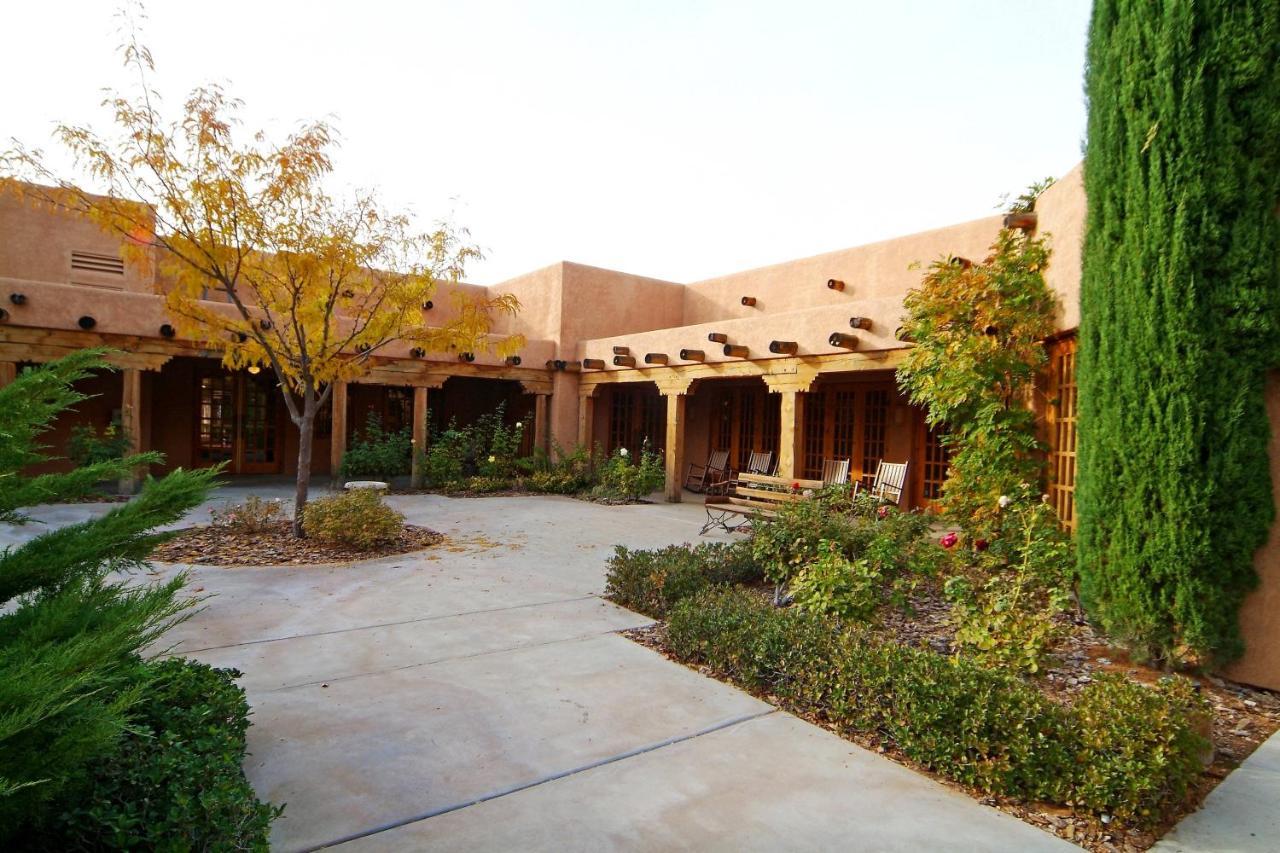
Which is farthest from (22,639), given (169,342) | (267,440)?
(267,440)

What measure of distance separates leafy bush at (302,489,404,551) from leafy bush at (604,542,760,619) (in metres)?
2.63

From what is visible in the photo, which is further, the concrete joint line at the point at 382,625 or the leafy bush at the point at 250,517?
the leafy bush at the point at 250,517

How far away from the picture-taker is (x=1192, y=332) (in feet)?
12.7

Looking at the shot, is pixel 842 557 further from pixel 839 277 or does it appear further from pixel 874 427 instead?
pixel 839 277

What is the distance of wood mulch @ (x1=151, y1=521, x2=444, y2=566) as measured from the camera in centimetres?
640

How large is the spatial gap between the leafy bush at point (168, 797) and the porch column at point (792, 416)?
8.46 metres

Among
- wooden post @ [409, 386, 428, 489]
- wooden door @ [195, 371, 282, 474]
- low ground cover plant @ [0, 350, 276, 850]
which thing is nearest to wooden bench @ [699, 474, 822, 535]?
low ground cover plant @ [0, 350, 276, 850]

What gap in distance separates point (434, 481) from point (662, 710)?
1025cm

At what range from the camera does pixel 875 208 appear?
1523 centimetres

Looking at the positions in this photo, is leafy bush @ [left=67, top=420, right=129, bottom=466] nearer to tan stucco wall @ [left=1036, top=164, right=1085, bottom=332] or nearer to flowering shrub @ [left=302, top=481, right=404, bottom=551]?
flowering shrub @ [left=302, top=481, right=404, bottom=551]

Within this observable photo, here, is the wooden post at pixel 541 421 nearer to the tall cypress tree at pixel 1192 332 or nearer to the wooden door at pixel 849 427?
the wooden door at pixel 849 427

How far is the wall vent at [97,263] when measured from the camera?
12211mm

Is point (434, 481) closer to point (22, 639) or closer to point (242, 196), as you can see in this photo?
point (242, 196)

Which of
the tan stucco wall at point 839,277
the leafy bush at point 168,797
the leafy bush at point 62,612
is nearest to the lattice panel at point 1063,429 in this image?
the tan stucco wall at point 839,277
